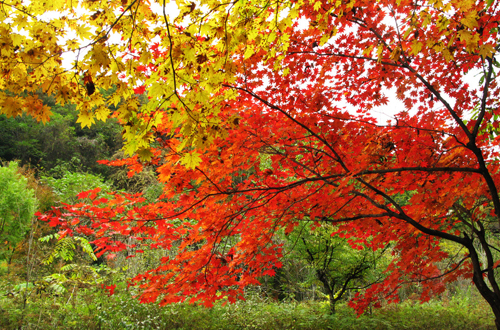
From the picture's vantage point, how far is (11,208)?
709cm

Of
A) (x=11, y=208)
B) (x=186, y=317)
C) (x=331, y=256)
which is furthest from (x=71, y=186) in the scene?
(x=331, y=256)

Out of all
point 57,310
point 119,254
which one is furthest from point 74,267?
point 119,254

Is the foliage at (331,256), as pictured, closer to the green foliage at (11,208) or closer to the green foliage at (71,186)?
the green foliage at (11,208)

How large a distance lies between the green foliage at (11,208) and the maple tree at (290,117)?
491cm

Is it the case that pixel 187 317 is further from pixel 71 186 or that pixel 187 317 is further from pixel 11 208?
pixel 71 186

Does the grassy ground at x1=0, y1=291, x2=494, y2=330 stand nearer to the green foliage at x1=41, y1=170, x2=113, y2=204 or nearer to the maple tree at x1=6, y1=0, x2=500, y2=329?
the maple tree at x1=6, y1=0, x2=500, y2=329

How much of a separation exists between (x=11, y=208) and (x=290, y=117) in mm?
7829

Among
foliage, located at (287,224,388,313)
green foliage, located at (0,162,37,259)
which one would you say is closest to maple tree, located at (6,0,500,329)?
foliage, located at (287,224,388,313)

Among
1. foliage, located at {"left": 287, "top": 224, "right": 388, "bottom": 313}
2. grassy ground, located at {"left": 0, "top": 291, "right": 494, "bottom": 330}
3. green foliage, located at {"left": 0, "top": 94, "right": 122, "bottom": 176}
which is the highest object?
green foliage, located at {"left": 0, "top": 94, "right": 122, "bottom": 176}

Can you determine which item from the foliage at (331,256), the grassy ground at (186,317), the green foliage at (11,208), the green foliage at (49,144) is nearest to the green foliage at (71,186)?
the green foliage at (11,208)

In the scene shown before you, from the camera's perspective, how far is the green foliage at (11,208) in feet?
22.4

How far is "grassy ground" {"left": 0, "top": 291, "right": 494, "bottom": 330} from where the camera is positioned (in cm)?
407

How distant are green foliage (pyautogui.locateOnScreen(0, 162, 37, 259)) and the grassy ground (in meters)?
3.22

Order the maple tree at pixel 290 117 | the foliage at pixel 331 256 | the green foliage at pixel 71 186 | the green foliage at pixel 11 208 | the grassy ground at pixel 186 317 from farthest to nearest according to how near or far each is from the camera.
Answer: the green foliage at pixel 71 186 < the green foliage at pixel 11 208 < the foliage at pixel 331 256 < the grassy ground at pixel 186 317 < the maple tree at pixel 290 117
